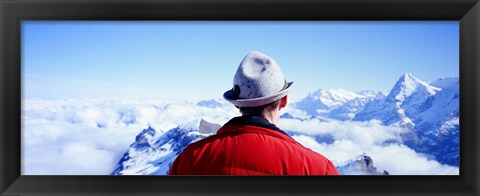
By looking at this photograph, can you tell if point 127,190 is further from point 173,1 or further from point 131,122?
point 173,1

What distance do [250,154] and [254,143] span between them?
0.14 ft

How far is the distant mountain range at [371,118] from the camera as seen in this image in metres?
1.67

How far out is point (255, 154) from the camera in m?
1.42

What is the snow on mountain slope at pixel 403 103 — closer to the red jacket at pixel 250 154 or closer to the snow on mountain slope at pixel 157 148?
the red jacket at pixel 250 154

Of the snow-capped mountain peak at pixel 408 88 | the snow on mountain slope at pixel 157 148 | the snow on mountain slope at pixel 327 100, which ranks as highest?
the snow-capped mountain peak at pixel 408 88

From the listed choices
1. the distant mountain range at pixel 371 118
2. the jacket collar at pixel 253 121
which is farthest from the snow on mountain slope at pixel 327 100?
the jacket collar at pixel 253 121

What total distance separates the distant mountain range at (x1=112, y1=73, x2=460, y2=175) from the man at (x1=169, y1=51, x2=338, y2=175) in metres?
0.17

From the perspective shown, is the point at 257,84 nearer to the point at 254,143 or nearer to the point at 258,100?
the point at 258,100

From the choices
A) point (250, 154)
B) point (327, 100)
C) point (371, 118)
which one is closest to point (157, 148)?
point (250, 154)

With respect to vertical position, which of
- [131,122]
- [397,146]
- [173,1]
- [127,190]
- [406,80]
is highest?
[173,1]

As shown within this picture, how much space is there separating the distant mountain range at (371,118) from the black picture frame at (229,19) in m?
0.11

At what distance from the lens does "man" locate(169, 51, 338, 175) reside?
142 cm

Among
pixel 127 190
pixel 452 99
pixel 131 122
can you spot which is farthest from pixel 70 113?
pixel 452 99

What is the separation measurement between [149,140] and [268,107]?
0.60 meters
